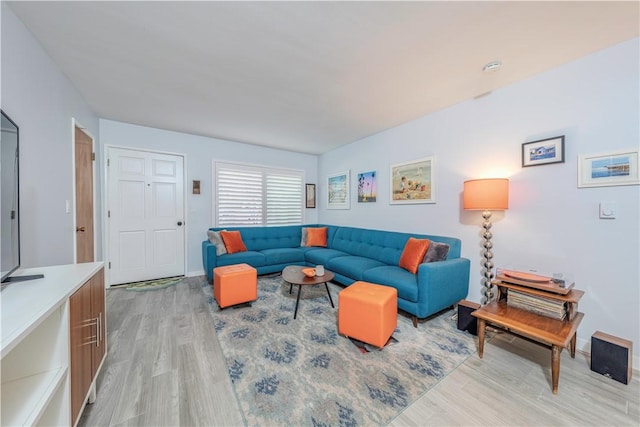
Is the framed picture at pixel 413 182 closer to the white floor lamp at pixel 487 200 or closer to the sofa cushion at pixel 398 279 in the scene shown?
the white floor lamp at pixel 487 200

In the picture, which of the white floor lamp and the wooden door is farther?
the wooden door

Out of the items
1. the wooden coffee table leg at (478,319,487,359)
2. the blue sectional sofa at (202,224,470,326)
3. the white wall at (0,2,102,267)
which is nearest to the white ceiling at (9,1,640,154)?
the white wall at (0,2,102,267)

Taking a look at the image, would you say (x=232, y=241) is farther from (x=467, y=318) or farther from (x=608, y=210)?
(x=608, y=210)

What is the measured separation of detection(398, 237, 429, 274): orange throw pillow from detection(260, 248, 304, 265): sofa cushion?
1873 millimetres

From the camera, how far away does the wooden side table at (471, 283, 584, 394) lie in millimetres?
1505

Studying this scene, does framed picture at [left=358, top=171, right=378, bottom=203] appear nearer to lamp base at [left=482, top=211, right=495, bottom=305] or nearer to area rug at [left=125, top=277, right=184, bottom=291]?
lamp base at [left=482, top=211, right=495, bottom=305]

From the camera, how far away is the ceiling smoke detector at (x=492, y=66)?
2.00 meters

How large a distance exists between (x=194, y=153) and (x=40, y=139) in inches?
88.3

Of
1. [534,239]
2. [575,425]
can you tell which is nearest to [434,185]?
[534,239]

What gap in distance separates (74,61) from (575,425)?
169 inches

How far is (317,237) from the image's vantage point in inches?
176

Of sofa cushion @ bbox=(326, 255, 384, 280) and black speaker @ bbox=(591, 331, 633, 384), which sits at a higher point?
sofa cushion @ bbox=(326, 255, 384, 280)

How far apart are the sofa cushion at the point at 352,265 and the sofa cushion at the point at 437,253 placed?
682 millimetres

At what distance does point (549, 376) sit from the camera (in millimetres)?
1653
